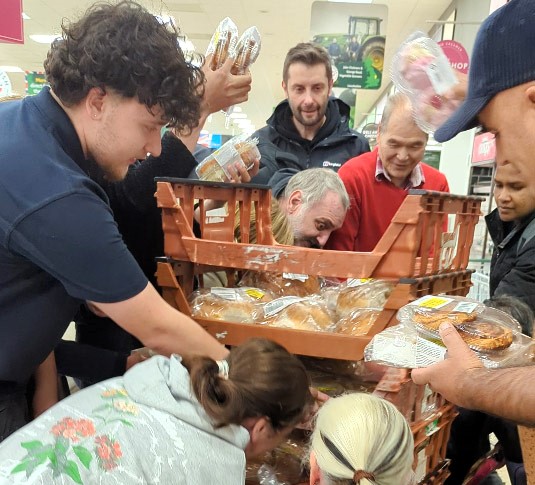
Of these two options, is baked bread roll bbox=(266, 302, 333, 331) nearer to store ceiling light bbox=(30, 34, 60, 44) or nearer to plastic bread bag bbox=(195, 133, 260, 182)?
plastic bread bag bbox=(195, 133, 260, 182)

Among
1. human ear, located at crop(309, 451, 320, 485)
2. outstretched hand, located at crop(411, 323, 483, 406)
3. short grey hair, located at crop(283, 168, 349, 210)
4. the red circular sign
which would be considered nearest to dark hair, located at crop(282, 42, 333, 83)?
short grey hair, located at crop(283, 168, 349, 210)

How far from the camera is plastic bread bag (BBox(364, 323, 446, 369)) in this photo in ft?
3.58

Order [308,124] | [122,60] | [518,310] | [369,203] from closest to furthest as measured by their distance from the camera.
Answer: [122,60], [518,310], [369,203], [308,124]

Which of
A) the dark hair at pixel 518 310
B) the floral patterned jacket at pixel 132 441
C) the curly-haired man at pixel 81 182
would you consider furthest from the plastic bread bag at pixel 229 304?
the dark hair at pixel 518 310

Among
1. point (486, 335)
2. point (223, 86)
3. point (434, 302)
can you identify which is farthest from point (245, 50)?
point (486, 335)

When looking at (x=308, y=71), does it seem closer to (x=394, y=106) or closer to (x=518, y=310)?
(x=394, y=106)

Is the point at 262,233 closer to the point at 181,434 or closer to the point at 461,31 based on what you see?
the point at 181,434

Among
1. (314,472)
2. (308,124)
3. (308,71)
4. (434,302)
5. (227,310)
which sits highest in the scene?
(308,71)

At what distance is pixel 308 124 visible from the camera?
251 cm

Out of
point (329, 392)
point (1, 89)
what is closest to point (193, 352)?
point (329, 392)

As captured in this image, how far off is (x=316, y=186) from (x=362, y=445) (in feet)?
2.95

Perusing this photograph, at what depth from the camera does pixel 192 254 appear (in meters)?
1.38

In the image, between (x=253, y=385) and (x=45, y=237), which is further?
(x=253, y=385)

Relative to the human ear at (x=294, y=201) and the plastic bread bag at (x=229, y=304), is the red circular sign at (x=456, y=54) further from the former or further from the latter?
the plastic bread bag at (x=229, y=304)
